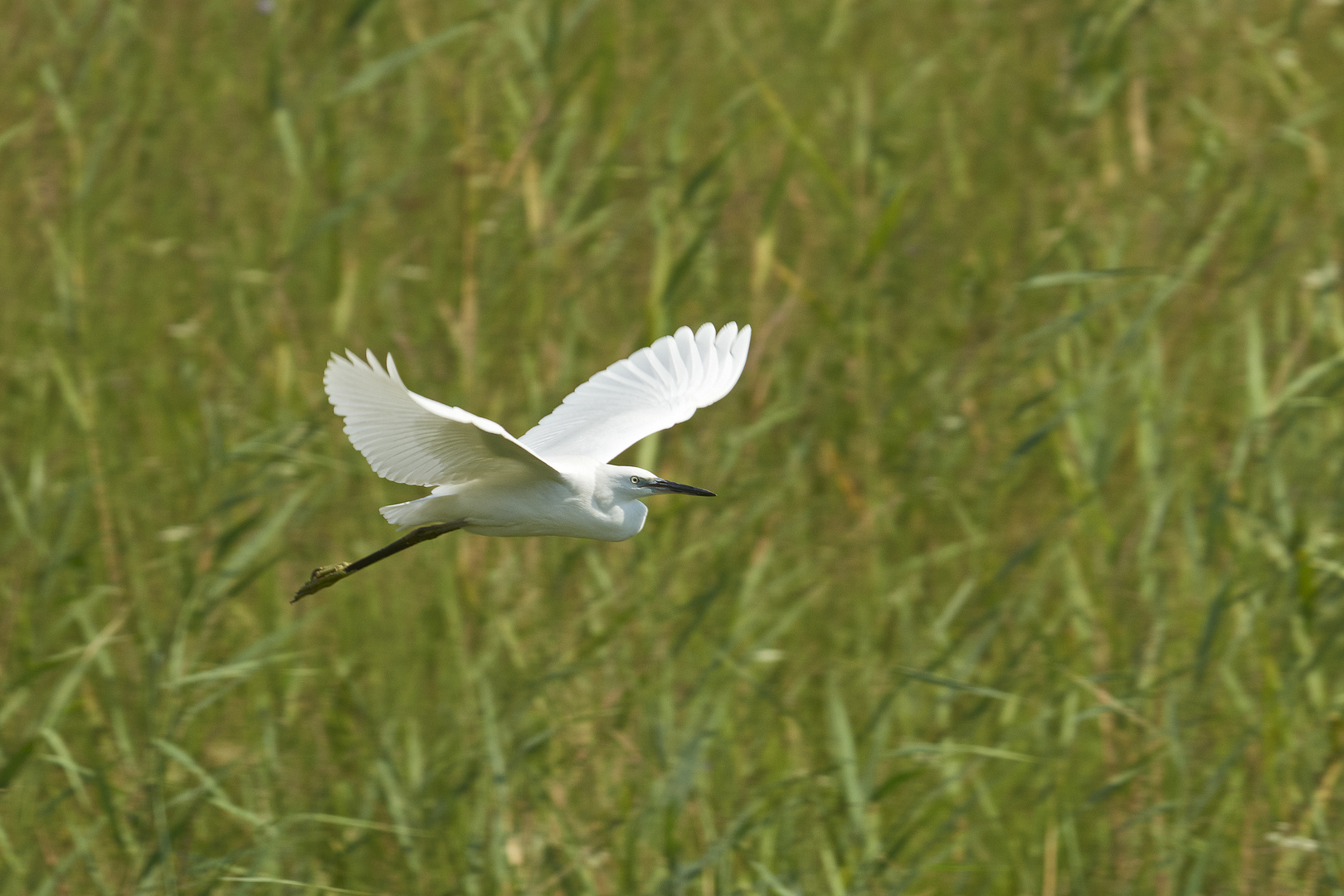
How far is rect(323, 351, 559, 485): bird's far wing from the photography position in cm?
251

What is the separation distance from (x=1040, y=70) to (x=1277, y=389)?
2.40 metres

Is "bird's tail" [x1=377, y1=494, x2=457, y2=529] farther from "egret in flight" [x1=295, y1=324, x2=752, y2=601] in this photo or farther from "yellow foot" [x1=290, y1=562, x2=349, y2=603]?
"yellow foot" [x1=290, y1=562, x2=349, y2=603]

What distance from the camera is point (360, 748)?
142 inches

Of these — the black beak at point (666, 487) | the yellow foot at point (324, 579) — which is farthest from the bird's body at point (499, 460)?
the yellow foot at point (324, 579)

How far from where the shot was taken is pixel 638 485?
3150mm

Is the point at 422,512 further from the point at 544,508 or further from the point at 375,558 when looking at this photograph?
the point at 544,508

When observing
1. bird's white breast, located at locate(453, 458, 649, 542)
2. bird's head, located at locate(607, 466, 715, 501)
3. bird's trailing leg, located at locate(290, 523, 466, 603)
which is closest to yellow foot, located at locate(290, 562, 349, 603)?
bird's trailing leg, located at locate(290, 523, 466, 603)

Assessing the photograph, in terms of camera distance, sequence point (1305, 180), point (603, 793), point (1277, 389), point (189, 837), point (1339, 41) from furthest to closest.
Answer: point (1339, 41) → point (1305, 180) → point (1277, 389) → point (603, 793) → point (189, 837)

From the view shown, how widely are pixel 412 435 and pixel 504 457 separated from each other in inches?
7.6

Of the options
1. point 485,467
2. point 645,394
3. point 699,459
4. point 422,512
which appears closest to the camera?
point 485,467

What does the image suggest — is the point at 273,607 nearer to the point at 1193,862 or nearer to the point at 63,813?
the point at 63,813

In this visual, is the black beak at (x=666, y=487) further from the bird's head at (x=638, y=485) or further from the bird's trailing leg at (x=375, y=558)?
the bird's trailing leg at (x=375, y=558)

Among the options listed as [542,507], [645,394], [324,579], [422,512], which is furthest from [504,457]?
[645,394]

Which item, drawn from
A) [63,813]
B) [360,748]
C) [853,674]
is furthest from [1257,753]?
[63,813]
